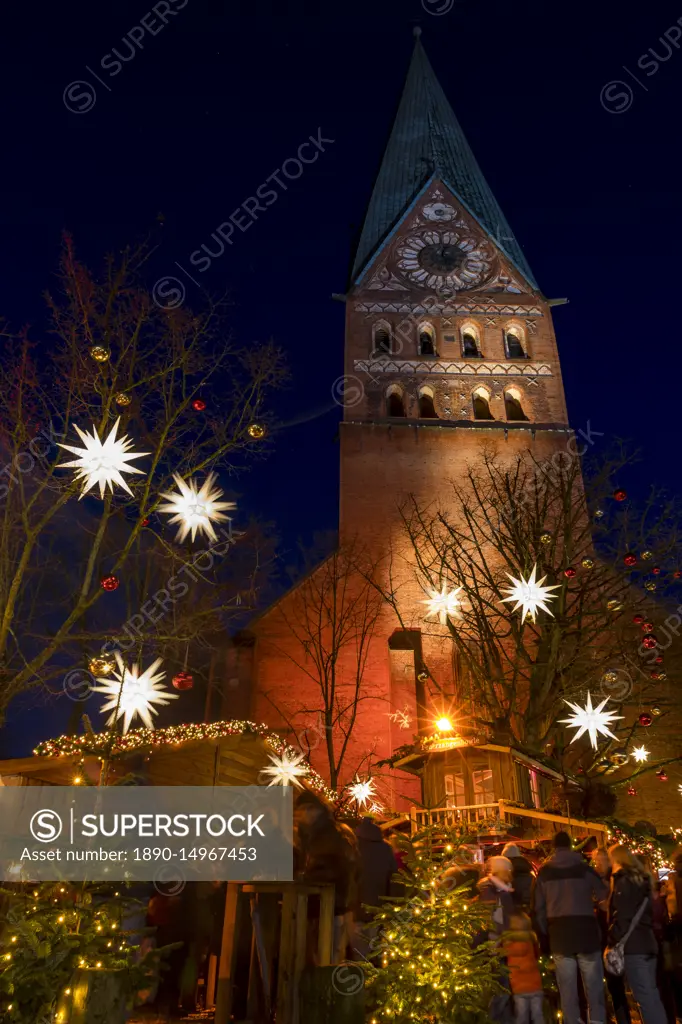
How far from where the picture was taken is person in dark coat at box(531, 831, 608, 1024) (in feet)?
20.1

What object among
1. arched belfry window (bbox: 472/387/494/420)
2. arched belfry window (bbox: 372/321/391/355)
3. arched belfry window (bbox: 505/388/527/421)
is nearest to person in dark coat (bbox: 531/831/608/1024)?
arched belfry window (bbox: 472/387/494/420)

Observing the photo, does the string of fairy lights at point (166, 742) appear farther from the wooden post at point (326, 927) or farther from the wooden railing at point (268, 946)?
the wooden post at point (326, 927)

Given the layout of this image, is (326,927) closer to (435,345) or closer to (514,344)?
(435,345)

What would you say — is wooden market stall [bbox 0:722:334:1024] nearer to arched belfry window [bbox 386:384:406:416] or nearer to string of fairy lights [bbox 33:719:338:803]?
string of fairy lights [bbox 33:719:338:803]

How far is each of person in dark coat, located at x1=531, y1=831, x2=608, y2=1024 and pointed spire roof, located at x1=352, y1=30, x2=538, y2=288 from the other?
96.7ft

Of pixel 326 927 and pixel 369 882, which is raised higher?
pixel 369 882

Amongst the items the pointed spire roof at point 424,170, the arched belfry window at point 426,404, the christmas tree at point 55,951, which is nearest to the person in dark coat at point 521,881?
the christmas tree at point 55,951

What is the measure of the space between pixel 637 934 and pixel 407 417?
22526 mm

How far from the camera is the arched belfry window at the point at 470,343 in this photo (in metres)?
30.0

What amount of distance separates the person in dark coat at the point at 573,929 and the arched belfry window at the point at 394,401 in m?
22.8

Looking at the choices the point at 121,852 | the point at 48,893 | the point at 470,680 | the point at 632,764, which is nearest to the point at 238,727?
the point at 121,852

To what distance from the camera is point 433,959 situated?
6070 mm

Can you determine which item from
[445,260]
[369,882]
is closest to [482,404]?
[445,260]

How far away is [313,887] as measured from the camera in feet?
23.0
